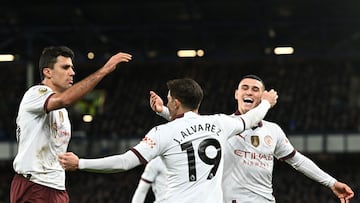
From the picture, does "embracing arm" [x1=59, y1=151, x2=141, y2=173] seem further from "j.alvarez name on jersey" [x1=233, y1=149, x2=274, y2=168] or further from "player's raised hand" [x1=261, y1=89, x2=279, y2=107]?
"j.alvarez name on jersey" [x1=233, y1=149, x2=274, y2=168]

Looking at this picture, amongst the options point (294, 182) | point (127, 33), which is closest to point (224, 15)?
point (127, 33)

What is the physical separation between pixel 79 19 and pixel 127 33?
168cm

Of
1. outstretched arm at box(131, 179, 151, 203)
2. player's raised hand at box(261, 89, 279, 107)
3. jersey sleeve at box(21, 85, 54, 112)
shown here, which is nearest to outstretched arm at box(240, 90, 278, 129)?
player's raised hand at box(261, 89, 279, 107)

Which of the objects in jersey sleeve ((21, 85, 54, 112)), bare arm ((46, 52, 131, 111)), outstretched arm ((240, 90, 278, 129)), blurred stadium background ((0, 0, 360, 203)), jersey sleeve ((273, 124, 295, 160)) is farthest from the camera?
blurred stadium background ((0, 0, 360, 203))

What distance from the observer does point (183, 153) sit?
642 centimetres

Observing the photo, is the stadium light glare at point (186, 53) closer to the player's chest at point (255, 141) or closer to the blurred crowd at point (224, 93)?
the blurred crowd at point (224, 93)

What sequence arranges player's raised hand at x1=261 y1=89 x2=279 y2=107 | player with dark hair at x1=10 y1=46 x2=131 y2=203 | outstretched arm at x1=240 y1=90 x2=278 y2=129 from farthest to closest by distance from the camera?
player's raised hand at x1=261 y1=89 x2=279 y2=107 → outstretched arm at x1=240 y1=90 x2=278 y2=129 → player with dark hair at x1=10 y1=46 x2=131 y2=203

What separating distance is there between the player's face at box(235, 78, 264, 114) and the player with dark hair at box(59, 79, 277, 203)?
69.8 inches

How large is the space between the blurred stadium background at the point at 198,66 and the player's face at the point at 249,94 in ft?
46.2

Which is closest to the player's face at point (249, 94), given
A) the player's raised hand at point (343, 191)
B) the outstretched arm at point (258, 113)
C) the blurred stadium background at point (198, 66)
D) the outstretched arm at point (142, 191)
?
the outstretched arm at point (258, 113)

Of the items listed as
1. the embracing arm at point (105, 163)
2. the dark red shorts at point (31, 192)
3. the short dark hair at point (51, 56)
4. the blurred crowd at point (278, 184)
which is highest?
the short dark hair at point (51, 56)

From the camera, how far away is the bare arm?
6367 millimetres

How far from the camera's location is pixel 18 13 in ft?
77.9

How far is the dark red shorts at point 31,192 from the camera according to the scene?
684 cm
